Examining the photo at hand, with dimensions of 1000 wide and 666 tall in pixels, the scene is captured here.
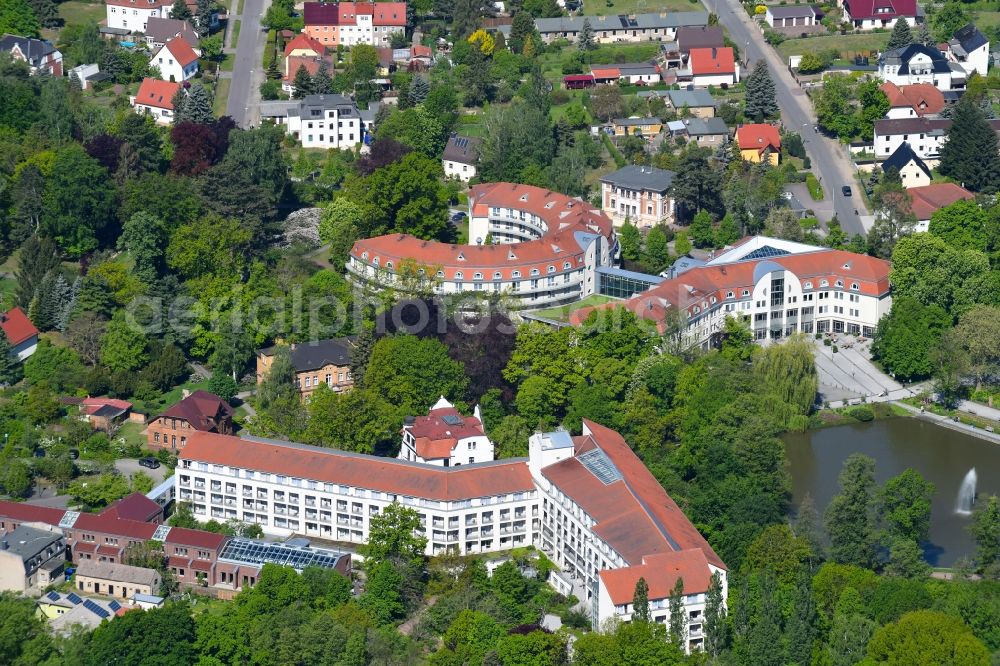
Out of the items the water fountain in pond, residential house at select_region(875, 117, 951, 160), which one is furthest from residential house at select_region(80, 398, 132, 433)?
residential house at select_region(875, 117, 951, 160)

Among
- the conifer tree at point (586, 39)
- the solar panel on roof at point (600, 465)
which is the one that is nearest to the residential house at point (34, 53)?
the conifer tree at point (586, 39)

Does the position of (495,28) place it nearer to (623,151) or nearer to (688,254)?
(623,151)

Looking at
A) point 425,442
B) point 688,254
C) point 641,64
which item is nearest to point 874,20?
point 641,64

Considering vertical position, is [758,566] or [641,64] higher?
[641,64]

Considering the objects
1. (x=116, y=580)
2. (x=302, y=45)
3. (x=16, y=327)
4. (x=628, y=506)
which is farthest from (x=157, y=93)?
(x=628, y=506)

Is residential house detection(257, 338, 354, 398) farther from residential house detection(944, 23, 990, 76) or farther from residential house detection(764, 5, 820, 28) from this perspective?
residential house detection(764, 5, 820, 28)

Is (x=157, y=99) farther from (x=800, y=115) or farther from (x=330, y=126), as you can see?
(x=800, y=115)

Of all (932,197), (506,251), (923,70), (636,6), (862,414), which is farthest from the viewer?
(636,6)
